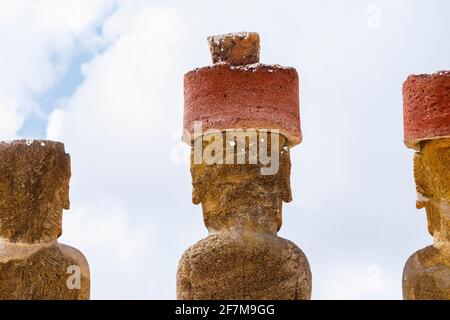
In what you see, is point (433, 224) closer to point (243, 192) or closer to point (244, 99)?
point (243, 192)

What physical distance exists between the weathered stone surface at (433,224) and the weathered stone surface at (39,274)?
2.77m

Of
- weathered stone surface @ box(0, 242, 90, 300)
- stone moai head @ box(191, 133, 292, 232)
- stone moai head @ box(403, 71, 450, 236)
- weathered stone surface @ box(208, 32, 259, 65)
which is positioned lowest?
weathered stone surface @ box(0, 242, 90, 300)

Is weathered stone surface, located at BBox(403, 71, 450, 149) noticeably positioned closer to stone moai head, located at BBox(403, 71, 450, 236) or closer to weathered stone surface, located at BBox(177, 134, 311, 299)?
stone moai head, located at BBox(403, 71, 450, 236)

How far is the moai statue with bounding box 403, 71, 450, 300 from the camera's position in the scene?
9.52 meters

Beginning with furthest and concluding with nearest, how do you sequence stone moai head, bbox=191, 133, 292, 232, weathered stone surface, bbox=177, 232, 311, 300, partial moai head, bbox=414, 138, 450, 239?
partial moai head, bbox=414, 138, 450, 239 → stone moai head, bbox=191, 133, 292, 232 → weathered stone surface, bbox=177, 232, 311, 300

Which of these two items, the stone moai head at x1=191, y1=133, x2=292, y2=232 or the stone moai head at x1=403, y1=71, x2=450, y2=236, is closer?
the stone moai head at x1=191, y1=133, x2=292, y2=232

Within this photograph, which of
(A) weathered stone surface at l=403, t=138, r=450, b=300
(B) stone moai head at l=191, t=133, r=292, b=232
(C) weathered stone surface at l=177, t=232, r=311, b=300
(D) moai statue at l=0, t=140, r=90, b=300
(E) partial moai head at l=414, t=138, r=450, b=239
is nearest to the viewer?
(C) weathered stone surface at l=177, t=232, r=311, b=300

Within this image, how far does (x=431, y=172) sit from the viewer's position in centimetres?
975

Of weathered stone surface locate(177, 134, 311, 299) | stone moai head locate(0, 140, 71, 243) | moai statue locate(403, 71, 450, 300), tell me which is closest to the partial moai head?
moai statue locate(403, 71, 450, 300)

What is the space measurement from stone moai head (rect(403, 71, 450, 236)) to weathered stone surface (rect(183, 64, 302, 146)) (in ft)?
3.30

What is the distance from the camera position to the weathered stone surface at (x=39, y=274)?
909cm
